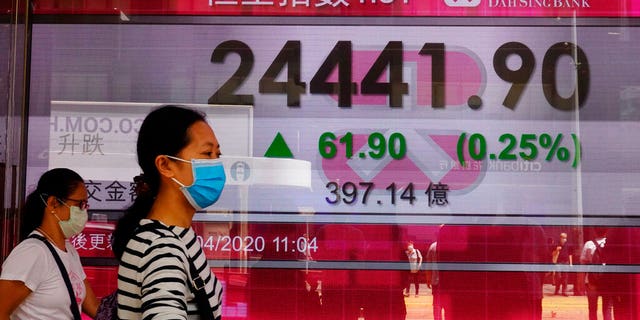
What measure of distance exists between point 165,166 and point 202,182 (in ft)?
0.32

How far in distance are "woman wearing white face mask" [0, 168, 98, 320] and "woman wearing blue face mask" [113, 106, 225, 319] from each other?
1.17m

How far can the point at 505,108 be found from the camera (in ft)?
15.5

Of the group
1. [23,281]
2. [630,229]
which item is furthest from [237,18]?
[630,229]

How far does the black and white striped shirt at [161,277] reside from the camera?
1.92 m

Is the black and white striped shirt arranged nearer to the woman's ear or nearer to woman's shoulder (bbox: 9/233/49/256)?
the woman's ear

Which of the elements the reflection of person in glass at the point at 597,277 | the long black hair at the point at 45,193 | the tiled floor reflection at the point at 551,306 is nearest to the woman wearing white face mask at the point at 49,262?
the long black hair at the point at 45,193

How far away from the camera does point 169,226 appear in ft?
6.88

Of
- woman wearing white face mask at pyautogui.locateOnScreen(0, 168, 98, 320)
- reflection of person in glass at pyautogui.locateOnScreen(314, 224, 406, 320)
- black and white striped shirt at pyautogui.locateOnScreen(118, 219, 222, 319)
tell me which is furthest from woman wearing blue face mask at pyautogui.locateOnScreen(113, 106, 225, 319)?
reflection of person in glass at pyautogui.locateOnScreen(314, 224, 406, 320)

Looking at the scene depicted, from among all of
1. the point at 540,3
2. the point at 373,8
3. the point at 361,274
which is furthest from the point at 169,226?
the point at 540,3

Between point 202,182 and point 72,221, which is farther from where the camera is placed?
point 72,221

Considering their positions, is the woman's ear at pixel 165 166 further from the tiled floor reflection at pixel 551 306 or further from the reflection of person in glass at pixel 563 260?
the reflection of person in glass at pixel 563 260

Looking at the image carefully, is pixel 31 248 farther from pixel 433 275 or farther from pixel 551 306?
pixel 551 306

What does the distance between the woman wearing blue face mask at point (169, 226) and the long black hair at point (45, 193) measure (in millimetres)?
1503

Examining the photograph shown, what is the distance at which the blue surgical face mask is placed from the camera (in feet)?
7.13
